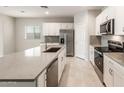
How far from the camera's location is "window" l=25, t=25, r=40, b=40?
1232 cm

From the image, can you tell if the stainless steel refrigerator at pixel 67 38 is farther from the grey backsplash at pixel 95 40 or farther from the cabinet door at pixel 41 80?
the cabinet door at pixel 41 80

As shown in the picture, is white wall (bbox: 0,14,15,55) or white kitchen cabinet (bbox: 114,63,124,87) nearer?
white kitchen cabinet (bbox: 114,63,124,87)

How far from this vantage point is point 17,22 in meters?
12.3

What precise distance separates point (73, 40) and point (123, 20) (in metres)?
7.50

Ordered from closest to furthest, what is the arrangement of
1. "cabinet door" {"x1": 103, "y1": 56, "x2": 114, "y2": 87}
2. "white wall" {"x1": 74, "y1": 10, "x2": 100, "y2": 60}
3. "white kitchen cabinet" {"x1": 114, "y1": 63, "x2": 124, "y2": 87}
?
"white kitchen cabinet" {"x1": 114, "y1": 63, "x2": 124, "y2": 87} → "cabinet door" {"x1": 103, "y1": 56, "x2": 114, "y2": 87} → "white wall" {"x1": 74, "y1": 10, "x2": 100, "y2": 60}

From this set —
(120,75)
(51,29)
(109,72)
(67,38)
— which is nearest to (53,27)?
(51,29)

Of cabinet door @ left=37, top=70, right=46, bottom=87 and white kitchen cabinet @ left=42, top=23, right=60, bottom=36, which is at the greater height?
white kitchen cabinet @ left=42, top=23, right=60, bottom=36

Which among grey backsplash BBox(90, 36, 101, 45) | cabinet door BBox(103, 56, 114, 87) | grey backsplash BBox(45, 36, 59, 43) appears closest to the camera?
cabinet door BBox(103, 56, 114, 87)

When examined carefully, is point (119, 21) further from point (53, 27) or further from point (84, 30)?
point (53, 27)

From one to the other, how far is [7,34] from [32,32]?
6.42 ft

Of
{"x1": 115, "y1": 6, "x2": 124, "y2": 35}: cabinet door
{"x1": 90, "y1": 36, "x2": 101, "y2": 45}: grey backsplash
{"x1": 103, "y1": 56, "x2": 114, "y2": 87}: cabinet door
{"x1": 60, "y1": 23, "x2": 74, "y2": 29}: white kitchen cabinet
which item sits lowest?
{"x1": 103, "y1": 56, "x2": 114, "y2": 87}: cabinet door

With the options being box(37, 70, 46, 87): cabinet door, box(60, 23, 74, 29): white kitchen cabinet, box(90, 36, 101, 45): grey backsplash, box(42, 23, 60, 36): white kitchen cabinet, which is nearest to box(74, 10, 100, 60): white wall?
box(90, 36, 101, 45): grey backsplash

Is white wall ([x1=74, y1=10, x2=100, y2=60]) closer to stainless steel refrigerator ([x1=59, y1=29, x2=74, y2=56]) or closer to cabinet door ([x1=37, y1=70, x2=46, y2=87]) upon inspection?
stainless steel refrigerator ([x1=59, y1=29, x2=74, y2=56])

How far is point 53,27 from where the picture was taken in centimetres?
1129
